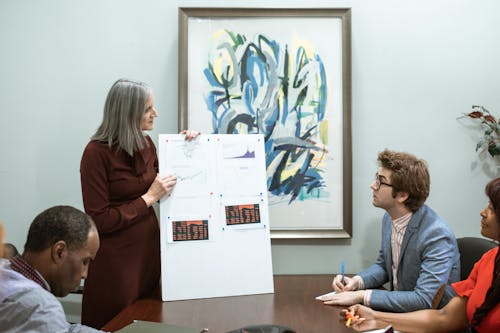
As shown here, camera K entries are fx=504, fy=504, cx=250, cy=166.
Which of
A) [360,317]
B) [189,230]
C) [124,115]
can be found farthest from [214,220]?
[360,317]

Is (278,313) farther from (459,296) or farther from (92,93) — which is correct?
(92,93)

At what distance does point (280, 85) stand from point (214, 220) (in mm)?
898

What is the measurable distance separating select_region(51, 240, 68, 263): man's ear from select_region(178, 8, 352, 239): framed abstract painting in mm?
1333

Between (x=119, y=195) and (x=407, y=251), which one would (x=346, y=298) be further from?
(x=119, y=195)

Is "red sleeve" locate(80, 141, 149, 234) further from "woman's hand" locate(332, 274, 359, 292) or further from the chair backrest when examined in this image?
the chair backrest

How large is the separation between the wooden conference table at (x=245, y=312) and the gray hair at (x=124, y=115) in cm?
69

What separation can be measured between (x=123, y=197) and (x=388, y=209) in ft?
3.96

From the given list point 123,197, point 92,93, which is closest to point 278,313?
point 123,197

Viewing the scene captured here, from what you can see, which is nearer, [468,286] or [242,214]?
[468,286]

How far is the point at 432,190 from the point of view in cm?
286

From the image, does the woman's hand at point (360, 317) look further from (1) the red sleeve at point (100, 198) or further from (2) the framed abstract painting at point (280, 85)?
(1) the red sleeve at point (100, 198)

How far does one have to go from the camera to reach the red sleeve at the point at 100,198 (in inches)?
85.3

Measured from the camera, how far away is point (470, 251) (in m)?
2.35

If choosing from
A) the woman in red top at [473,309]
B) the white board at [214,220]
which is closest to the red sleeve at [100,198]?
the white board at [214,220]
